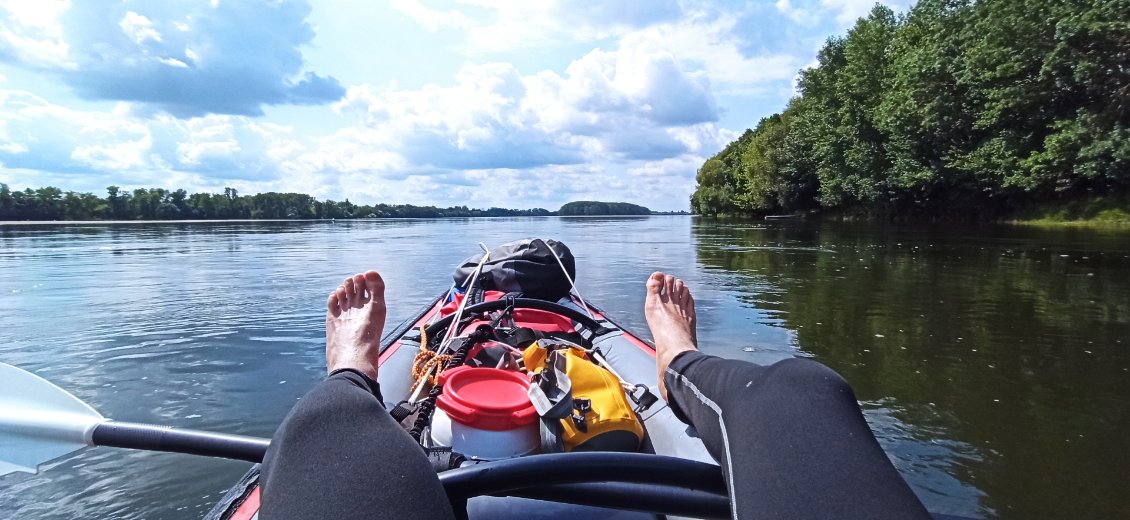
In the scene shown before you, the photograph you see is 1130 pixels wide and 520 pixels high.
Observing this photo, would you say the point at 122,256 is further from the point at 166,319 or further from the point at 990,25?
the point at 990,25

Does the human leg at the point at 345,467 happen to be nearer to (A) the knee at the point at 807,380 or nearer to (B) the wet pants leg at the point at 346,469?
(B) the wet pants leg at the point at 346,469

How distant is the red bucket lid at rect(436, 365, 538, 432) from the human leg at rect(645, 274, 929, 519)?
24.2 inches

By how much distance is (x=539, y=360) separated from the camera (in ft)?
9.29

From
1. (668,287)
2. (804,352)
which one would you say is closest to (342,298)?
(668,287)

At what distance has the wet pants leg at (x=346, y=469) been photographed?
48.8 inches

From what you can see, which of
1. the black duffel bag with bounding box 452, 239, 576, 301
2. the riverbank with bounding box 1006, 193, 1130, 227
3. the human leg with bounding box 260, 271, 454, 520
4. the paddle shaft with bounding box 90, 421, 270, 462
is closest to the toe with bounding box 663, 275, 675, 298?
the black duffel bag with bounding box 452, 239, 576, 301

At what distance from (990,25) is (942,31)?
2969 millimetres

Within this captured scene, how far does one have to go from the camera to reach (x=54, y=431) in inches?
86.8

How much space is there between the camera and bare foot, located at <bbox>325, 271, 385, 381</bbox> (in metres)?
2.39

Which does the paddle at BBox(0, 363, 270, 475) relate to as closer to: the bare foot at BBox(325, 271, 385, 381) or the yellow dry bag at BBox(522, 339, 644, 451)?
the bare foot at BBox(325, 271, 385, 381)

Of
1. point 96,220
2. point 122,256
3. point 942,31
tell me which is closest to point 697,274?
point 122,256

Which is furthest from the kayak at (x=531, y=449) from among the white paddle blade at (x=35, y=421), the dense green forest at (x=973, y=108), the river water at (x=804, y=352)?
the dense green forest at (x=973, y=108)

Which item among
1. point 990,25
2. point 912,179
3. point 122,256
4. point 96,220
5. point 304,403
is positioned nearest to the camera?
point 304,403

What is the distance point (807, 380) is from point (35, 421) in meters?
2.81
